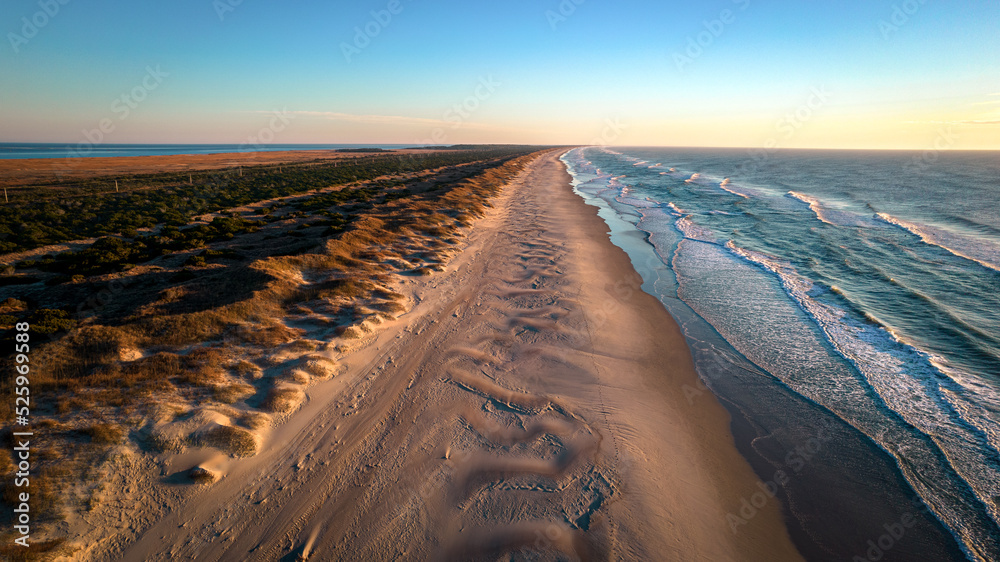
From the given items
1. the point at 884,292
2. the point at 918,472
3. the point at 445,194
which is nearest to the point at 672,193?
the point at 445,194

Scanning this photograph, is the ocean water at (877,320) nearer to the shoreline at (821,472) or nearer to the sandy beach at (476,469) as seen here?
the shoreline at (821,472)

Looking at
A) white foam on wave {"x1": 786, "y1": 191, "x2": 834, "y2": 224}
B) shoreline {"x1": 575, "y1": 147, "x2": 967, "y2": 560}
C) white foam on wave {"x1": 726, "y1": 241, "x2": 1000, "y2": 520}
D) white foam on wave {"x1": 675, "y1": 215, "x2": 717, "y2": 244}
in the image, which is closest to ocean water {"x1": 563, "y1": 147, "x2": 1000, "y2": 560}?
white foam on wave {"x1": 726, "y1": 241, "x2": 1000, "y2": 520}

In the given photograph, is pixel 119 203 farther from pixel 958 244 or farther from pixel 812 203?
pixel 812 203

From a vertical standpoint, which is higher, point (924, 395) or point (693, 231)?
point (693, 231)

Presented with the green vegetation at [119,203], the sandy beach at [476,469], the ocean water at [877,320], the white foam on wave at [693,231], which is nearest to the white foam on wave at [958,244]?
the ocean water at [877,320]

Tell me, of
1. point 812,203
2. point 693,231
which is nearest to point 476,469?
point 693,231

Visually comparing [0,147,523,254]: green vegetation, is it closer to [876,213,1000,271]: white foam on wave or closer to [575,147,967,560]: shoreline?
[575,147,967,560]: shoreline
